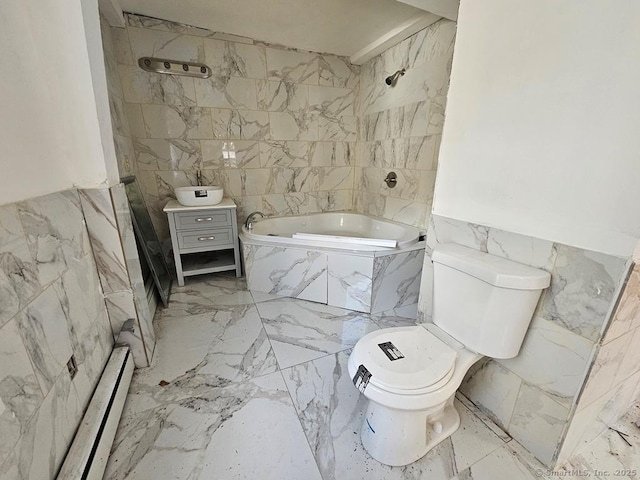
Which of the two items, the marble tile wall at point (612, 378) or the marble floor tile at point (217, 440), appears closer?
the marble tile wall at point (612, 378)

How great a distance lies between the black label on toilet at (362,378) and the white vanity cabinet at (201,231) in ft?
5.76

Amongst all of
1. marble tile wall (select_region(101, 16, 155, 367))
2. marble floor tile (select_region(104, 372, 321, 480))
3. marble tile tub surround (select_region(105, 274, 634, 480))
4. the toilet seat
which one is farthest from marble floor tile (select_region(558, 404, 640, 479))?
marble tile wall (select_region(101, 16, 155, 367))

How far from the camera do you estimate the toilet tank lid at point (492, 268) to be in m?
0.94

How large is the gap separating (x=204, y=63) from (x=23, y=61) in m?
1.77

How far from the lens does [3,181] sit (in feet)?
2.50

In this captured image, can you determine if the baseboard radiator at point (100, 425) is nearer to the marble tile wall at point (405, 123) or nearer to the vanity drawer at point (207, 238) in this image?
the vanity drawer at point (207, 238)

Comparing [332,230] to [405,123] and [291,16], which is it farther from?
[291,16]

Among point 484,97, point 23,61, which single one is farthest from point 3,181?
point 484,97

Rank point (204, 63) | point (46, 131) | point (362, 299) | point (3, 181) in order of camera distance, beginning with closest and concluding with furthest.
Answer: point (3, 181)
point (46, 131)
point (362, 299)
point (204, 63)

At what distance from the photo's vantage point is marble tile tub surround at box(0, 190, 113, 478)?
71 centimetres

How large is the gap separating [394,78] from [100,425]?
9.97 feet

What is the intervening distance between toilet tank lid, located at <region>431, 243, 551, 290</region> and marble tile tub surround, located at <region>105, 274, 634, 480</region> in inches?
28.6

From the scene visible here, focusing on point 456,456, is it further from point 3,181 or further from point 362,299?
point 3,181

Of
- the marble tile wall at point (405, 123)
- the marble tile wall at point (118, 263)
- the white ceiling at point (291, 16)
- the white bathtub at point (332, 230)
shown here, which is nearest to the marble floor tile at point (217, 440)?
the marble tile wall at point (118, 263)
